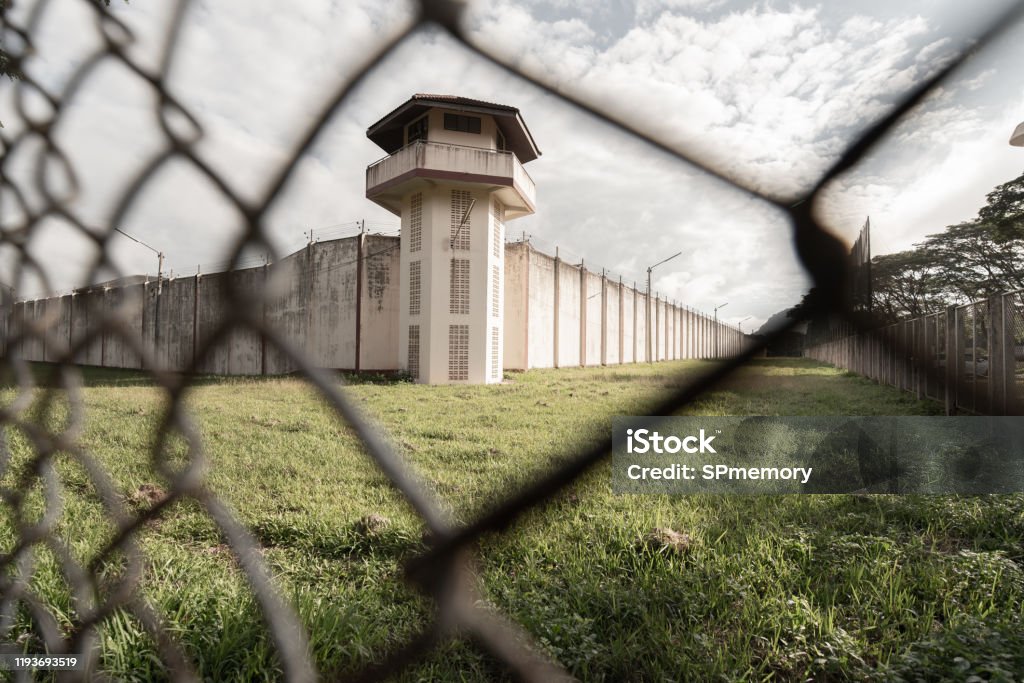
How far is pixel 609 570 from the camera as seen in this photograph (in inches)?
56.5

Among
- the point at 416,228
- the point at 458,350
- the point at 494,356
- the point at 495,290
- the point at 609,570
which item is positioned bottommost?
the point at 609,570

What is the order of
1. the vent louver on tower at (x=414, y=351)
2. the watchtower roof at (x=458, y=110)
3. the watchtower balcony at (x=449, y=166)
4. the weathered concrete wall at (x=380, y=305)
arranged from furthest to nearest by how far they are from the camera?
the weathered concrete wall at (x=380, y=305)
the vent louver on tower at (x=414, y=351)
the watchtower balcony at (x=449, y=166)
the watchtower roof at (x=458, y=110)

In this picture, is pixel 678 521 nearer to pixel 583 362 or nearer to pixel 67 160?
pixel 67 160

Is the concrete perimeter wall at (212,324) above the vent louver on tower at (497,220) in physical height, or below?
below

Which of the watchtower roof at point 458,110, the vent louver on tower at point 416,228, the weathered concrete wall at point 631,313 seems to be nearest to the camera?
the watchtower roof at point 458,110

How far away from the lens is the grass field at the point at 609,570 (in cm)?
97

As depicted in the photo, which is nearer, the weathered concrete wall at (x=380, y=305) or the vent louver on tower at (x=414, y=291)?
the vent louver on tower at (x=414, y=291)

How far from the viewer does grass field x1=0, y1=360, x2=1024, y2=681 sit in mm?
968

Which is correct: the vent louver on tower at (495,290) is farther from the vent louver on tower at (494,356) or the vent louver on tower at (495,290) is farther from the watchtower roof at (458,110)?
the watchtower roof at (458,110)

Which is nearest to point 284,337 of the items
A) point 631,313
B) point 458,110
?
point 458,110

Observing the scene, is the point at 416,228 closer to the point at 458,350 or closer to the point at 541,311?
the point at 458,350

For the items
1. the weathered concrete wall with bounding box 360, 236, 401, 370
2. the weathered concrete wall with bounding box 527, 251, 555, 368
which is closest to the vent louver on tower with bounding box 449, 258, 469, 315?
the weathered concrete wall with bounding box 360, 236, 401, 370

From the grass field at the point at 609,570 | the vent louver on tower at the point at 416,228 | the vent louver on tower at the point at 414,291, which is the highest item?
the vent louver on tower at the point at 416,228

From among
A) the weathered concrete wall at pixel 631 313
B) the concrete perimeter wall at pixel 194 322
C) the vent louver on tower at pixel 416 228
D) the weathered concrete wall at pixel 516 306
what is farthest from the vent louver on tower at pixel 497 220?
the concrete perimeter wall at pixel 194 322
